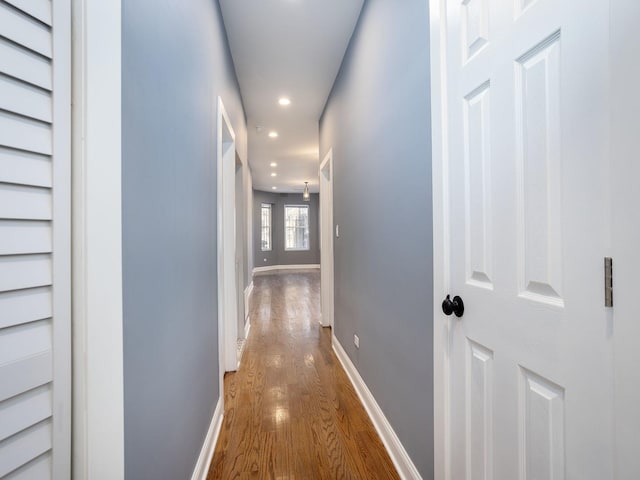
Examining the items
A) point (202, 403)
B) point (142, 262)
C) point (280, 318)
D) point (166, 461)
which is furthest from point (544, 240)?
point (280, 318)

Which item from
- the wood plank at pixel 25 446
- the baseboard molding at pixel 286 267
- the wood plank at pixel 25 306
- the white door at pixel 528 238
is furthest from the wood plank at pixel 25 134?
the baseboard molding at pixel 286 267

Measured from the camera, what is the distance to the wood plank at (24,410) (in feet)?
1.76

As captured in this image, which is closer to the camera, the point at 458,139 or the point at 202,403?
the point at 458,139

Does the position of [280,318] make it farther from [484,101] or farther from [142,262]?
[484,101]

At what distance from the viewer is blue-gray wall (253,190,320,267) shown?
1000 cm

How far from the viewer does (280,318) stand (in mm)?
4348

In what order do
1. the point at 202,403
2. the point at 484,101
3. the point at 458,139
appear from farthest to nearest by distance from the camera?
the point at 202,403
the point at 458,139
the point at 484,101

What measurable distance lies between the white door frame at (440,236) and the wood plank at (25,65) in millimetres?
1149

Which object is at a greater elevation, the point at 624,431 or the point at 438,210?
the point at 438,210

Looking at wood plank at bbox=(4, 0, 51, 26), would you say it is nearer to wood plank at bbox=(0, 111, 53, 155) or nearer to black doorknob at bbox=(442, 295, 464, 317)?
wood plank at bbox=(0, 111, 53, 155)

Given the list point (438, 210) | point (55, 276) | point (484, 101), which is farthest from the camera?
point (438, 210)

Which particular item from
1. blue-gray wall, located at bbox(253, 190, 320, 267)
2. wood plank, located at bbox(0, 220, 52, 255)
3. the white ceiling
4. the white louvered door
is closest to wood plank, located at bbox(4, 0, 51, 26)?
the white louvered door

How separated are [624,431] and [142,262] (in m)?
1.15

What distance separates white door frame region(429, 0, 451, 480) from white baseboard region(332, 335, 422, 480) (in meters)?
0.29
